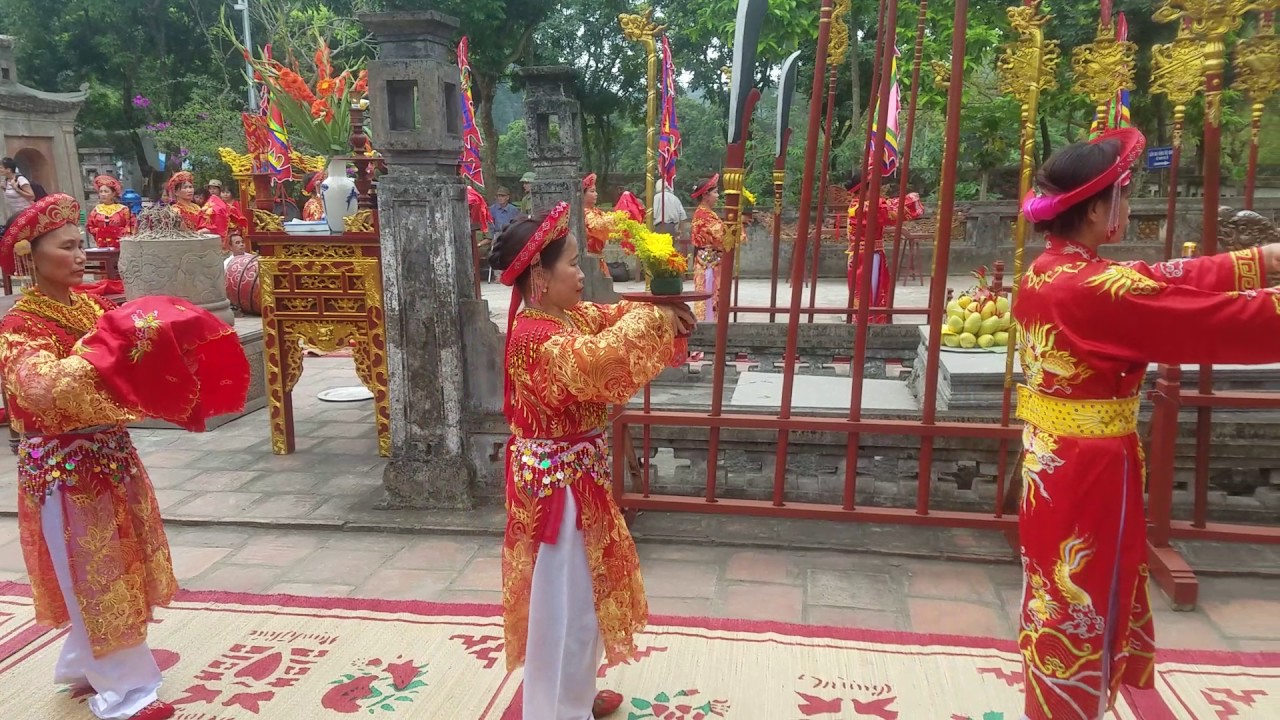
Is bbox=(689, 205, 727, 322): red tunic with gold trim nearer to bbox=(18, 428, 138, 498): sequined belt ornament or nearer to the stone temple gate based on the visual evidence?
bbox=(18, 428, 138, 498): sequined belt ornament

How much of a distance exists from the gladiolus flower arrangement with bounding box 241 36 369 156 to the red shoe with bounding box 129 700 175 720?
4.53m

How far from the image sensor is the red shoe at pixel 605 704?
8.72 ft

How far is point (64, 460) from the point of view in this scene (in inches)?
100

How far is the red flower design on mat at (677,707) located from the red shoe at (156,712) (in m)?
1.53

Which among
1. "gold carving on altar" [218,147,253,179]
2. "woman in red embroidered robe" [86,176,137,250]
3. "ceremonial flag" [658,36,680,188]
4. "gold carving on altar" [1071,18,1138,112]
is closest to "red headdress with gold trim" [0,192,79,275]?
"gold carving on altar" [1071,18,1138,112]

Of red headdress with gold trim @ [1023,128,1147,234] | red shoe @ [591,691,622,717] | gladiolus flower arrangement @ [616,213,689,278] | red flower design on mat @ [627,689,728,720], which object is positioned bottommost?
red flower design on mat @ [627,689,728,720]

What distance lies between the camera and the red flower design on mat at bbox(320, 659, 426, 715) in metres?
2.79

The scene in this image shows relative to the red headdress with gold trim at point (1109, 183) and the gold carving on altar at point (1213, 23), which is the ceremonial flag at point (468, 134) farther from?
the red headdress with gold trim at point (1109, 183)

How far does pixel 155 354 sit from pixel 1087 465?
253cm

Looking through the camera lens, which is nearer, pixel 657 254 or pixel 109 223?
pixel 657 254

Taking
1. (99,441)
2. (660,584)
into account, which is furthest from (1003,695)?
(99,441)

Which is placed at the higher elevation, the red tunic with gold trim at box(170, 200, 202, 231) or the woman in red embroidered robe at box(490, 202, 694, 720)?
the red tunic with gold trim at box(170, 200, 202, 231)

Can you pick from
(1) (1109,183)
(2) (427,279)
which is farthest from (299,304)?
(1) (1109,183)

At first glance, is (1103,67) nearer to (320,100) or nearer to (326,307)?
(326,307)
